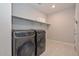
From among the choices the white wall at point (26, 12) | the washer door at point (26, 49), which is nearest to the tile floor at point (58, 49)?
the washer door at point (26, 49)

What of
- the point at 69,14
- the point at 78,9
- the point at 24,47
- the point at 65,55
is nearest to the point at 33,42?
the point at 24,47

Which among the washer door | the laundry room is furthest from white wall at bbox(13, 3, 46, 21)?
the washer door

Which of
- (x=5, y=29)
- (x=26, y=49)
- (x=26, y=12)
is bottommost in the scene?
(x=26, y=49)

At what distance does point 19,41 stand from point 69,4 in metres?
0.68

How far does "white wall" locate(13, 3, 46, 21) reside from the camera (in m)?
0.95

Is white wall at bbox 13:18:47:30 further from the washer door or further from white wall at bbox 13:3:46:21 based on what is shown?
the washer door

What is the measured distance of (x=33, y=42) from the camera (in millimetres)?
1076

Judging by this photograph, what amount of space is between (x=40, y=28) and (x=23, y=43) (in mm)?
267

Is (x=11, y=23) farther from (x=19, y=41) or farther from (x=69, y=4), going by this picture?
(x=69, y=4)

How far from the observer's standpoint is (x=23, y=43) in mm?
1001

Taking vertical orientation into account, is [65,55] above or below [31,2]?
below

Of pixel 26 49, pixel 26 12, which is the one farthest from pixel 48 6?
pixel 26 49

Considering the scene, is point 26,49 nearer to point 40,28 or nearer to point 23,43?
point 23,43

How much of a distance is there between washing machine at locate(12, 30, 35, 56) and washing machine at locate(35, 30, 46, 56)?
2.1 inches
